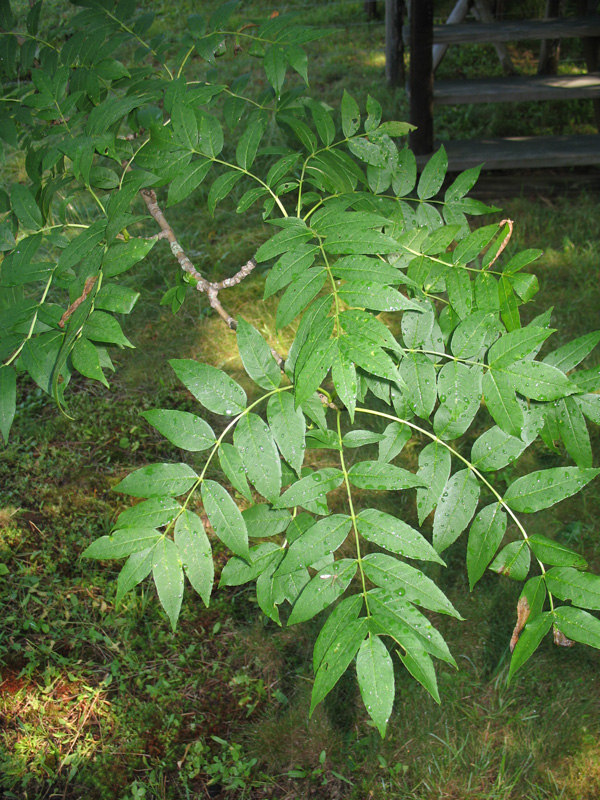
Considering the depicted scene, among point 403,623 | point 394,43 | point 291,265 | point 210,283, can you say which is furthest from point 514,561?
point 394,43

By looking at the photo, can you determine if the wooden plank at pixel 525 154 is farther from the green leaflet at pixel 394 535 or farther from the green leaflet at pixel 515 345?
the green leaflet at pixel 394 535

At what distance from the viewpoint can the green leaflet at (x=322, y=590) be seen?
1077mm

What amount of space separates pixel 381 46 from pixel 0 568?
6172 mm

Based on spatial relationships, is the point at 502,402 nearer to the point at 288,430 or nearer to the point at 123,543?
the point at 288,430

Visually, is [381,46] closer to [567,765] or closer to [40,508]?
[40,508]

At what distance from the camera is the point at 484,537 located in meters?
1.22

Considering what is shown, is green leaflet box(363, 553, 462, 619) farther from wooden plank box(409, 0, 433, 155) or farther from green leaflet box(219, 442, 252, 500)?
wooden plank box(409, 0, 433, 155)

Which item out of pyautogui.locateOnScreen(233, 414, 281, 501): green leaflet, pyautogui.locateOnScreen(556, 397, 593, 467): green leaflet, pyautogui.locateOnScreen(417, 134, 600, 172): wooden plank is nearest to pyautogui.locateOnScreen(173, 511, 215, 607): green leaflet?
pyautogui.locateOnScreen(233, 414, 281, 501): green leaflet

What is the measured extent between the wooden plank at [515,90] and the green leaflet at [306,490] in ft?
13.6

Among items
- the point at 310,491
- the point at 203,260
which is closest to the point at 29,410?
the point at 203,260

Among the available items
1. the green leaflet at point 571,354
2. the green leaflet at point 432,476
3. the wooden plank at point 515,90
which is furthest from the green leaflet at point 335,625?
the wooden plank at point 515,90

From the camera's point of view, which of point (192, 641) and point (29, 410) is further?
point (29, 410)

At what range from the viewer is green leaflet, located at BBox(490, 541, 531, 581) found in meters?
1.21

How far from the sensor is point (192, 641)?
8.81 ft
